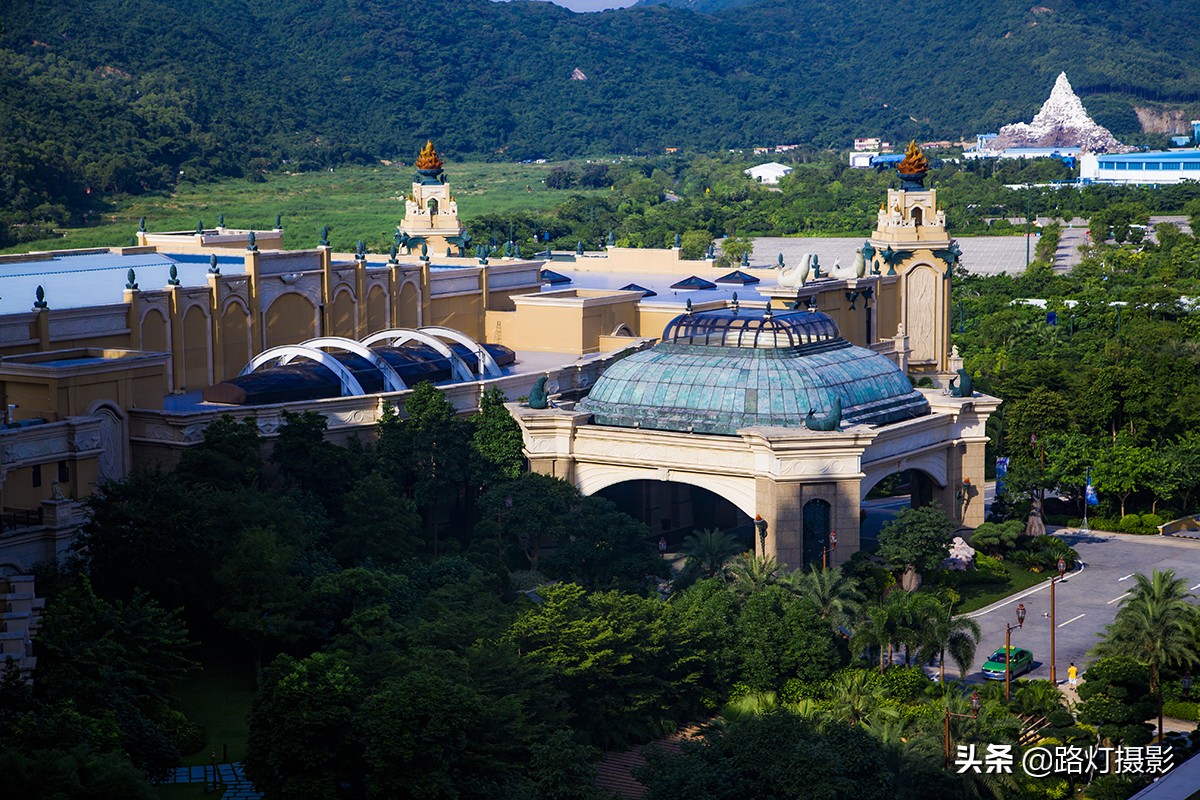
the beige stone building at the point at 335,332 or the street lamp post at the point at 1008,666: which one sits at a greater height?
the beige stone building at the point at 335,332

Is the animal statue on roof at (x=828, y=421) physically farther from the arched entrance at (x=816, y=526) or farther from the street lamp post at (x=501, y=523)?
the street lamp post at (x=501, y=523)

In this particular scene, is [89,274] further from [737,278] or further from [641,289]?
[737,278]

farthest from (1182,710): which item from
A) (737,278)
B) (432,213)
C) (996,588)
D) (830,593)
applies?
(432,213)

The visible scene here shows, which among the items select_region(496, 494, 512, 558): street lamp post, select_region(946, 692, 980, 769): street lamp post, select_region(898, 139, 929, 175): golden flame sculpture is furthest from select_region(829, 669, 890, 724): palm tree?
select_region(898, 139, 929, 175): golden flame sculpture

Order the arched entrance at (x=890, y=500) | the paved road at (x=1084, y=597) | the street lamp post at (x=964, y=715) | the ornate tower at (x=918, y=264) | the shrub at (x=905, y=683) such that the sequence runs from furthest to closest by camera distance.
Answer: the ornate tower at (x=918, y=264), the arched entrance at (x=890, y=500), the paved road at (x=1084, y=597), the shrub at (x=905, y=683), the street lamp post at (x=964, y=715)

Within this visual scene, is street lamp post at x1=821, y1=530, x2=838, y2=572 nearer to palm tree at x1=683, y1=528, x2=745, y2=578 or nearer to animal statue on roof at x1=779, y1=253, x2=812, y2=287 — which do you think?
palm tree at x1=683, y1=528, x2=745, y2=578

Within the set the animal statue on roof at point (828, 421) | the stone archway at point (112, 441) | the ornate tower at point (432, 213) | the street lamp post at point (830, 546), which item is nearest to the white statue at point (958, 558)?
the street lamp post at point (830, 546)
